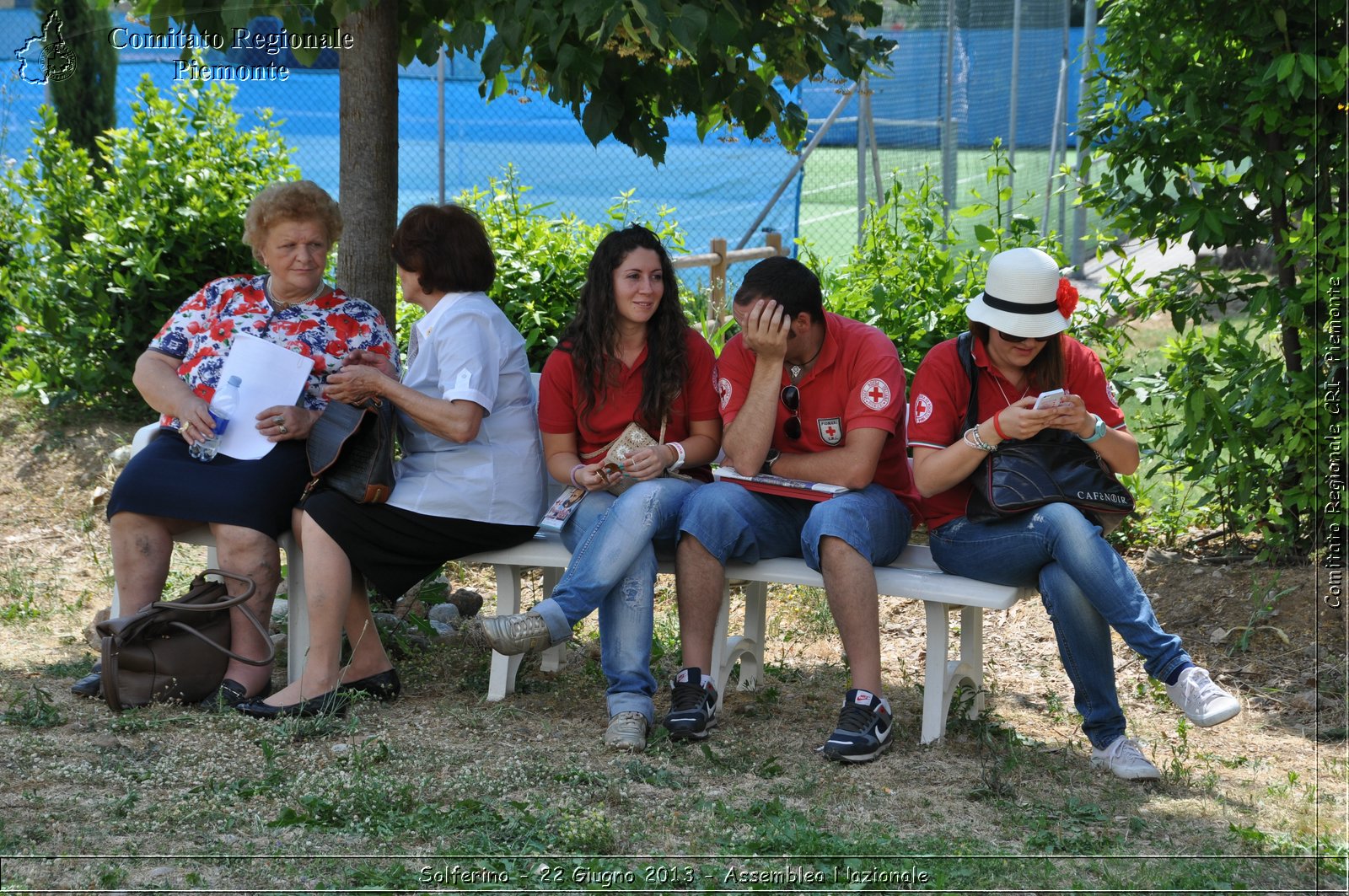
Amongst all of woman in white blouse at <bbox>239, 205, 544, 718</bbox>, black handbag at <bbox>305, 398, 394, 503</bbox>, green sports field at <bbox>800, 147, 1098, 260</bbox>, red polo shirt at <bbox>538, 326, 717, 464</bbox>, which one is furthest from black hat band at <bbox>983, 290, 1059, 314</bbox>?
green sports field at <bbox>800, 147, 1098, 260</bbox>

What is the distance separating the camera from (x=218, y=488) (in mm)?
3982

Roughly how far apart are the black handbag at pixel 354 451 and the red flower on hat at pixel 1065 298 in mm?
1901

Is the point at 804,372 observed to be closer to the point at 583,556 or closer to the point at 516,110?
the point at 583,556

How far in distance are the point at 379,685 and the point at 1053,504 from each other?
2.01 metres

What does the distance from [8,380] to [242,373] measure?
3.80 m

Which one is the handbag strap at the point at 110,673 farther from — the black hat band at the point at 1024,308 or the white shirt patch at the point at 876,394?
the black hat band at the point at 1024,308

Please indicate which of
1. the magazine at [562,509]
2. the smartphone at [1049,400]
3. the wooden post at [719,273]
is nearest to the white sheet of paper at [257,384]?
the magazine at [562,509]

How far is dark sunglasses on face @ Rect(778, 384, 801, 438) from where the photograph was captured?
3875 millimetres

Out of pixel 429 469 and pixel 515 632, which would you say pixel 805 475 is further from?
pixel 429 469

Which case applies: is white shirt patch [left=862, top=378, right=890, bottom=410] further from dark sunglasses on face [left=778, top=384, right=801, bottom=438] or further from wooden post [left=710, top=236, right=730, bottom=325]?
wooden post [left=710, top=236, right=730, bottom=325]

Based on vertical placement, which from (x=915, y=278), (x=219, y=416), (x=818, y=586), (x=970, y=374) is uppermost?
(x=915, y=278)

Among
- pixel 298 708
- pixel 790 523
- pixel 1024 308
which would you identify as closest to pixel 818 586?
pixel 790 523

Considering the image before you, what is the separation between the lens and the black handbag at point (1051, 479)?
3541 mm

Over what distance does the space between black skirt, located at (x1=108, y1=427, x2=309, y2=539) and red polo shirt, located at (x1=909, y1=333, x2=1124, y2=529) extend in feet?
6.03
